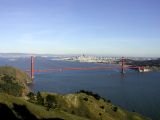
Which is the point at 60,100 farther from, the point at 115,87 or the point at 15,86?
the point at 115,87

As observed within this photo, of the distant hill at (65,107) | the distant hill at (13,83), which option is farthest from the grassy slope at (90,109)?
the distant hill at (13,83)

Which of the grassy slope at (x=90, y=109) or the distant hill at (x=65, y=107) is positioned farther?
the grassy slope at (x=90, y=109)

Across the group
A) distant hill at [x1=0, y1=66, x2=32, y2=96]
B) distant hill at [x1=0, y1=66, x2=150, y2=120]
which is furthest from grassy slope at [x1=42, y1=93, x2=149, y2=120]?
distant hill at [x1=0, y1=66, x2=32, y2=96]

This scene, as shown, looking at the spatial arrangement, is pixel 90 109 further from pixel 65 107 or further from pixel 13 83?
pixel 13 83

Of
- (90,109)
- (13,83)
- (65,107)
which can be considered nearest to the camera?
(90,109)

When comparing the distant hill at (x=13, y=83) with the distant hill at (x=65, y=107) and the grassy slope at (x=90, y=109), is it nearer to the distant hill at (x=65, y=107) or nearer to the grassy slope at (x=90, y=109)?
the distant hill at (x=65, y=107)

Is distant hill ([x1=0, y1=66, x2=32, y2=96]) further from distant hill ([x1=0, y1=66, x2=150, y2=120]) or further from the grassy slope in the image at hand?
the grassy slope

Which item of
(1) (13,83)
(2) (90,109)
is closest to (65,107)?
(2) (90,109)

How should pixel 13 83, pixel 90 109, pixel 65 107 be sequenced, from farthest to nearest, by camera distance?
pixel 13 83, pixel 65 107, pixel 90 109

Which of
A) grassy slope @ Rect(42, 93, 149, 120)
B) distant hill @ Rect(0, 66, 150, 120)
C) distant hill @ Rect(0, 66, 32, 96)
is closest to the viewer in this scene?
distant hill @ Rect(0, 66, 150, 120)
